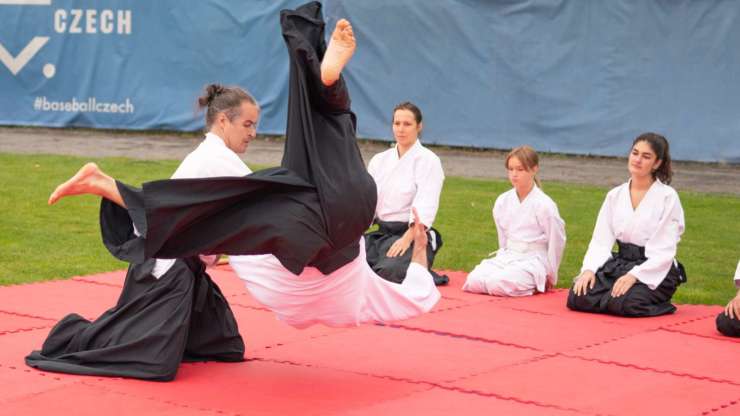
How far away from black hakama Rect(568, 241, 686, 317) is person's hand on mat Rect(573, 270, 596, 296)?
0.08 feet

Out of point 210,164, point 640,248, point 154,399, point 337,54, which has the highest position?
point 337,54

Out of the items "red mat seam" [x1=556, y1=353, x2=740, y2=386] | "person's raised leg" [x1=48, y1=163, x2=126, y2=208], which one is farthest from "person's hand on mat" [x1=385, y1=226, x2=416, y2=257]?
"person's raised leg" [x1=48, y1=163, x2=126, y2=208]

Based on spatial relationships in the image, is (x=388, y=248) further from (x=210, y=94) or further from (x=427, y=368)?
(x=210, y=94)

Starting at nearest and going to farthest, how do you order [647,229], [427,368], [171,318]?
[171,318] → [427,368] → [647,229]

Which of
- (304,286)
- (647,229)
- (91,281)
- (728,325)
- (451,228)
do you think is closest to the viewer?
(304,286)

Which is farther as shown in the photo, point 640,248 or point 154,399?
point 640,248

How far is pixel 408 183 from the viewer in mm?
7871

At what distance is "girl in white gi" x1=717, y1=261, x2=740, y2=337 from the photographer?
6.14 metres

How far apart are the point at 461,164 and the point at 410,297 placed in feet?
26.8

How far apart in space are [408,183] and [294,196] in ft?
10.6

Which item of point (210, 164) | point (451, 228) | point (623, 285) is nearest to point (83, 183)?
point (210, 164)

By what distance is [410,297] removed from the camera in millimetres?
5324

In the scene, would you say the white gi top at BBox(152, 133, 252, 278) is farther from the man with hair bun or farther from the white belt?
the white belt

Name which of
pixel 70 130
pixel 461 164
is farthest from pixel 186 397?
pixel 70 130
